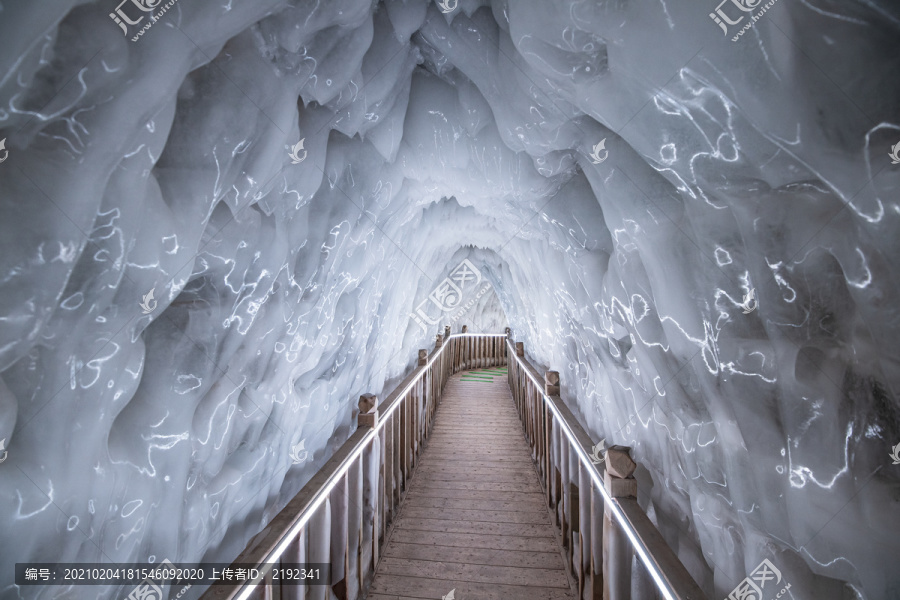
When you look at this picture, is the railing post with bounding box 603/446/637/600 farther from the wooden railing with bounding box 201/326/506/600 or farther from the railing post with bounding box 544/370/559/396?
the railing post with bounding box 544/370/559/396

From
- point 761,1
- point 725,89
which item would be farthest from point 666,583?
point 761,1

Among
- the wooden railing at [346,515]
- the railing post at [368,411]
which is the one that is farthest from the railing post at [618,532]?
the railing post at [368,411]

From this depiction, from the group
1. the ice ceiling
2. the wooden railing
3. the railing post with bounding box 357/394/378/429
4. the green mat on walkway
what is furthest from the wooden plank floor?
the green mat on walkway

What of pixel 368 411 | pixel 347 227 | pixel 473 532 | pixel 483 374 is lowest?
pixel 473 532

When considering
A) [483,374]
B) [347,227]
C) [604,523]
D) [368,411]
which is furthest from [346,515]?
[483,374]

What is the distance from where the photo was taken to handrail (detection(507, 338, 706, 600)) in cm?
116

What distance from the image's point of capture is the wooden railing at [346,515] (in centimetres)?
118

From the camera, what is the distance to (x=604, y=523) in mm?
1599

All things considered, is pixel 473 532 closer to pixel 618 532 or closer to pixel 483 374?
pixel 618 532

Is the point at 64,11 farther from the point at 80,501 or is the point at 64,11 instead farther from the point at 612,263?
the point at 612,263

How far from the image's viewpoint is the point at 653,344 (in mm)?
2287

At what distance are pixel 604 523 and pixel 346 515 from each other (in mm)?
1228

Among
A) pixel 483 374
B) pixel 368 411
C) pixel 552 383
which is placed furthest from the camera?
pixel 483 374

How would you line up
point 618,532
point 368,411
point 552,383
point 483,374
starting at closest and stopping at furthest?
point 618,532
point 368,411
point 552,383
point 483,374
